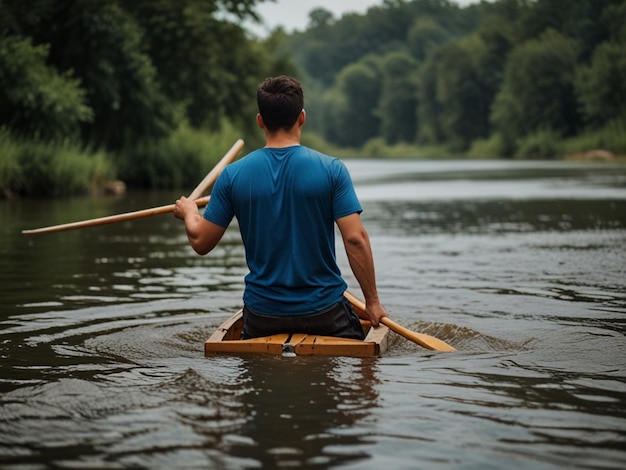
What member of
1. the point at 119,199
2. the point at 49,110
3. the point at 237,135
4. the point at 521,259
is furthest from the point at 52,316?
the point at 237,135

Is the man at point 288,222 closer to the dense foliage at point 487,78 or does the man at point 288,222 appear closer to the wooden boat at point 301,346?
the wooden boat at point 301,346

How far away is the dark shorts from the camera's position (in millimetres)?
5821

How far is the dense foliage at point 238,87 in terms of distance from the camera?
26.8 meters

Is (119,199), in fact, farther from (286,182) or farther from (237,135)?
(286,182)

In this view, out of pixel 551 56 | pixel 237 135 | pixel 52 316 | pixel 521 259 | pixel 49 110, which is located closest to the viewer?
pixel 52 316

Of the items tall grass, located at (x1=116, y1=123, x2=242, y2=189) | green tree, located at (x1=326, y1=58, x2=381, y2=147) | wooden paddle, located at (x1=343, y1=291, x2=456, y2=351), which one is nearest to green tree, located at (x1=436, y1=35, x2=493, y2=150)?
green tree, located at (x1=326, y1=58, x2=381, y2=147)

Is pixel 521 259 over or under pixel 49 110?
under

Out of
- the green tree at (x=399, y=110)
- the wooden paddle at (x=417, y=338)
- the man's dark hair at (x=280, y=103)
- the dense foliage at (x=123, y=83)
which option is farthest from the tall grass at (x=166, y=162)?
the green tree at (x=399, y=110)

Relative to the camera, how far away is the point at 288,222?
222 inches

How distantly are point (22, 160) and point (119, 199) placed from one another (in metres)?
2.49

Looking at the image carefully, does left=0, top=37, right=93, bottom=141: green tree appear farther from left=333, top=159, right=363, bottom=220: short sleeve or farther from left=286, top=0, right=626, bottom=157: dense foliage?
left=286, top=0, right=626, bottom=157: dense foliage

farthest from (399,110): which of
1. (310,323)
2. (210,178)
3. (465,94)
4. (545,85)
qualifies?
(310,323)

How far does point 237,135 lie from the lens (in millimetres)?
38219

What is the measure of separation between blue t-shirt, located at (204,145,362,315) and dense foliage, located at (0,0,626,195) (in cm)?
1853
